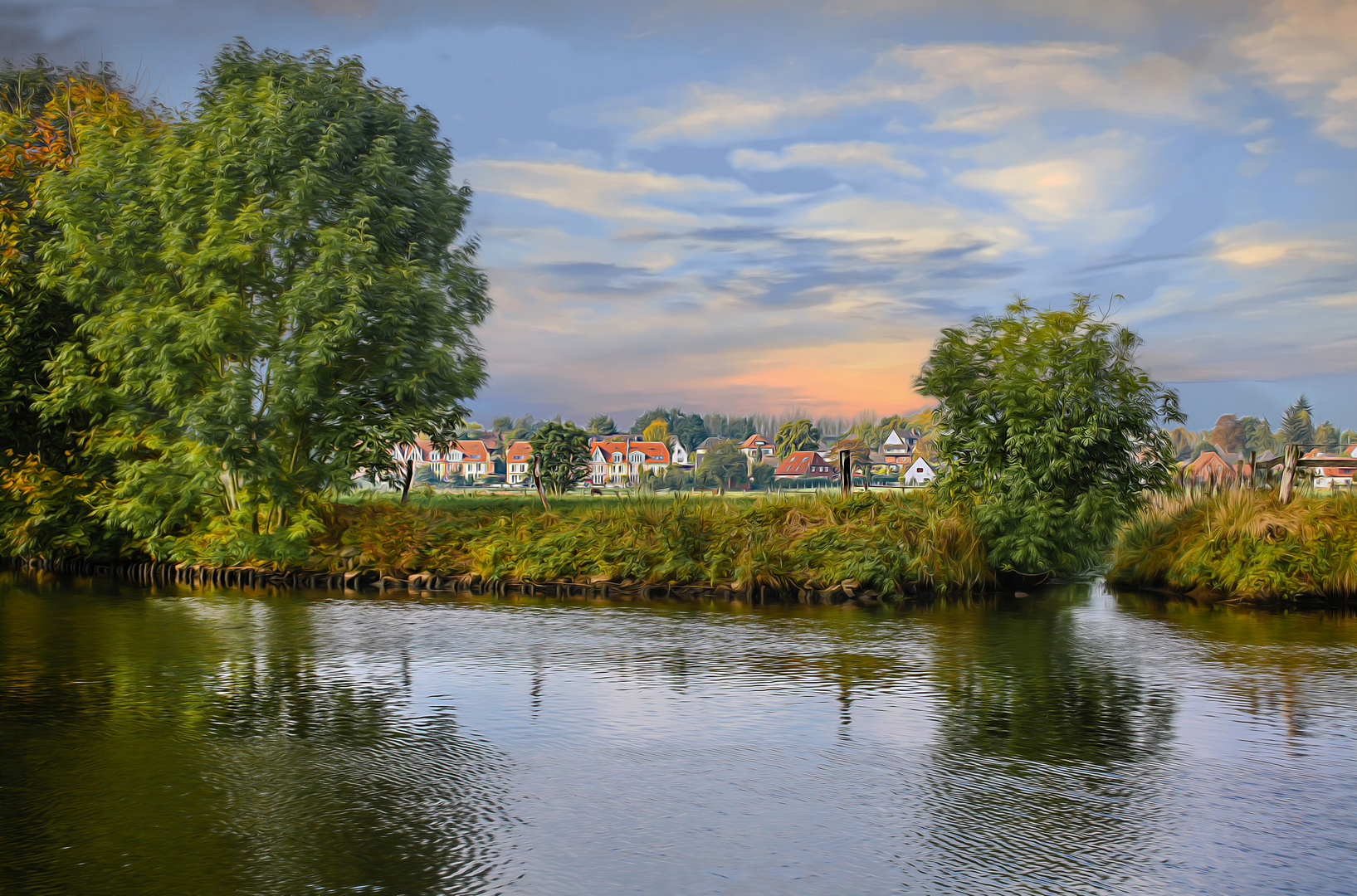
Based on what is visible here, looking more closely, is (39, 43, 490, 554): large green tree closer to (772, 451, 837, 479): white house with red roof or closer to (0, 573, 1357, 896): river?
(0, 573, 1357, 896): river

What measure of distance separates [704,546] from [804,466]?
5894 inches

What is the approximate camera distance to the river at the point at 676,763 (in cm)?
655

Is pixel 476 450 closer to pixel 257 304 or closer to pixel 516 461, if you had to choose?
pixel 516 461

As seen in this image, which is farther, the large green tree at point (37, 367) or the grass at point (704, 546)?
the large green tree at point (37, 367)

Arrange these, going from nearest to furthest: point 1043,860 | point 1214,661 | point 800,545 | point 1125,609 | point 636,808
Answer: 1. point 1043,860
2. point 636,808
3. point 1214,661
4. point 1125,609
5. point 800,545

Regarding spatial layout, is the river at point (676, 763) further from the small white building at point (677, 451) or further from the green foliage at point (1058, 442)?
the small white building at point (677, 451)

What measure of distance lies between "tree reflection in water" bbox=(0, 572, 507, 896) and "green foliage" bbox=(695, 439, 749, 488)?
464 ft

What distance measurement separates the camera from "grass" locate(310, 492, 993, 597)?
2314 cm

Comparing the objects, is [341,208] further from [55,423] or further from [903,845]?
[903,845]

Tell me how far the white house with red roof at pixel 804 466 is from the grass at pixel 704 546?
145 m

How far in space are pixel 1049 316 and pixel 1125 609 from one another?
6888 millimetres

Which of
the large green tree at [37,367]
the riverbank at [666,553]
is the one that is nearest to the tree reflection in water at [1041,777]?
the riverbank at [666,553]

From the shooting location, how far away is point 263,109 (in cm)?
2733

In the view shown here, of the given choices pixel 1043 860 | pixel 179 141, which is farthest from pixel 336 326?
pixel 1043 860
